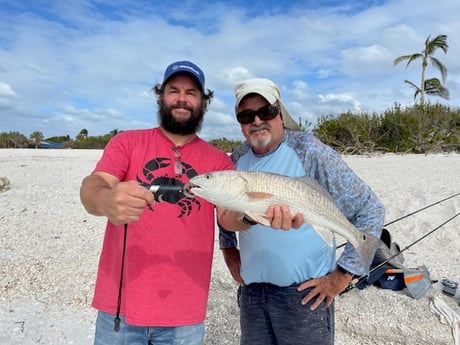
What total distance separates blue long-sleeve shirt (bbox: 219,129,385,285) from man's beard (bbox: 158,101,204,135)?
0.55m

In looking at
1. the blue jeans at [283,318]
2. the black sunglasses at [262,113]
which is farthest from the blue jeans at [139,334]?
the black sunglasses at [262,113]

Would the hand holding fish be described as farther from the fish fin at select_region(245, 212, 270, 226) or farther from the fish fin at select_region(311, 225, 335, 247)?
the fish fin at select_region(245, 212, 270, 226)

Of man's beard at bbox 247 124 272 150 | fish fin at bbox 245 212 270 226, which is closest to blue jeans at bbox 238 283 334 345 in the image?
fish fin at bbox 245 212 270 226

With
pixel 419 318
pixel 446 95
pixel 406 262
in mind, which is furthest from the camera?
pixel 446 95

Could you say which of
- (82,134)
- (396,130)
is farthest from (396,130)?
(82,134)

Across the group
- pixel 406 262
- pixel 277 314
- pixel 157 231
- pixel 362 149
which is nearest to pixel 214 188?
pixel 157 231

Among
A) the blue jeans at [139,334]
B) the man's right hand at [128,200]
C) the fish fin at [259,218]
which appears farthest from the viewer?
the blue jeans at [139,334]

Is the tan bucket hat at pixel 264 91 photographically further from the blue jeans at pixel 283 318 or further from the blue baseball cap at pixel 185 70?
the blue jeans at pixel 283 318

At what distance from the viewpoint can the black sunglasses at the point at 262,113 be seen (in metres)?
2.90

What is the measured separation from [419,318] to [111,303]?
11.6ft

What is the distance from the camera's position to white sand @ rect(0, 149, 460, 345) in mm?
4332

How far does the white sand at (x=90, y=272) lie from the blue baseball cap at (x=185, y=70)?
116 inches

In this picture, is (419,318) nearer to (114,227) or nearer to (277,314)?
(277,314)

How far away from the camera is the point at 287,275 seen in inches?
107
